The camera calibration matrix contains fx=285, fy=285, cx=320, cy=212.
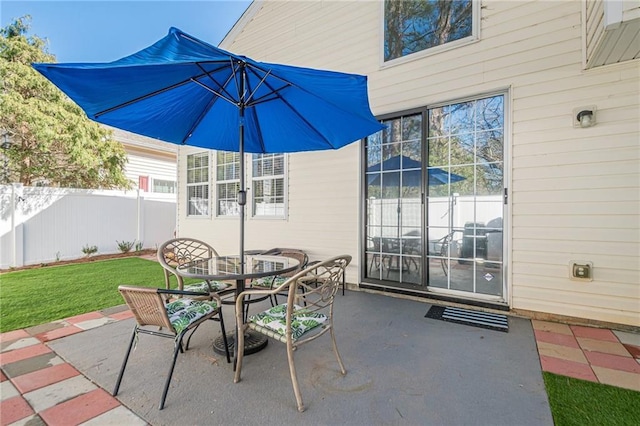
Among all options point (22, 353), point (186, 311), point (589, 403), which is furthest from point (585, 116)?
point (22, 353)

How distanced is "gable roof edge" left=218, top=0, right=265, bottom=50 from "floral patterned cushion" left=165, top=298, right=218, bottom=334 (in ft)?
19.1

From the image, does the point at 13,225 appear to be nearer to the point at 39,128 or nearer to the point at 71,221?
the point at 71,221

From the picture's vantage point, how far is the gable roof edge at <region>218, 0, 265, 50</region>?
223 inches

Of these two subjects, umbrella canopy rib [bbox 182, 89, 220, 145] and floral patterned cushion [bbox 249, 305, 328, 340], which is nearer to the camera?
floral patterned cushion [bbox 249, 305, 328, 340]

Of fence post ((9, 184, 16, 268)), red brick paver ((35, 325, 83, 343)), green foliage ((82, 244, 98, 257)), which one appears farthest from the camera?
green foliage ((82, 244, 98, 257))

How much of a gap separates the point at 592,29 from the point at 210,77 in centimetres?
352

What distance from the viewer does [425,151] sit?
384cm

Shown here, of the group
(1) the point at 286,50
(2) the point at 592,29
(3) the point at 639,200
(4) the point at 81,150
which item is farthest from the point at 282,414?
(4) the point at 81,150

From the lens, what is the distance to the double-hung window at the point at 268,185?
539 cm

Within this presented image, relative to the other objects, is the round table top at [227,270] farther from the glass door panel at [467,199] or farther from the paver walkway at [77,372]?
the glass door panel at [467,199]

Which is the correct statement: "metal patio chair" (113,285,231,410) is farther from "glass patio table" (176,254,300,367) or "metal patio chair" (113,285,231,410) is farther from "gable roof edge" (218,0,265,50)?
"gable roof edge" (218,0,265,50)

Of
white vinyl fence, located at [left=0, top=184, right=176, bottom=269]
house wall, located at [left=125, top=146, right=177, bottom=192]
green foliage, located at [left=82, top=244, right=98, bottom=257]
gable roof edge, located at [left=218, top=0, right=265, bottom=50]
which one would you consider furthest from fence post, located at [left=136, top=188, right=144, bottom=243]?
gable roof edge, located at [left=218, top=0, right=265, bottom=50]

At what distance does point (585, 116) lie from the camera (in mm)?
2893

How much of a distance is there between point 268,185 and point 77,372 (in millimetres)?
3943
